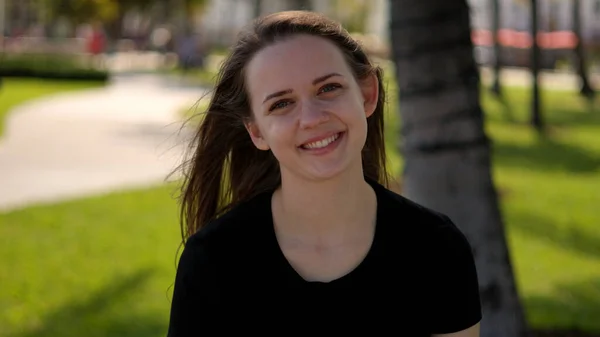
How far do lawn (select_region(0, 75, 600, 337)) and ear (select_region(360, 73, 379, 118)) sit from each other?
236 centimetres

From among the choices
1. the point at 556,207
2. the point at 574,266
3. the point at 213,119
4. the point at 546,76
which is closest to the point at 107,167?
the point at 556,207

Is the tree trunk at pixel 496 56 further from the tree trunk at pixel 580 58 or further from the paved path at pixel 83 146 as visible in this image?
the paved path at pixel 83 146

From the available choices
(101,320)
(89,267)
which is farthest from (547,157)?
(101,320)

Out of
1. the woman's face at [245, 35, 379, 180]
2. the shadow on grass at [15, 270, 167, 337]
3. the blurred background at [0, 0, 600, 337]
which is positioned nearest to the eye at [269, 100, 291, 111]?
the woman's face at [245, 35, 379, 180]

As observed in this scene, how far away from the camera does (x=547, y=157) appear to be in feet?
42.2

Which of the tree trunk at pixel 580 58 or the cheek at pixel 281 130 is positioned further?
the tree trunk at pixel 580 58

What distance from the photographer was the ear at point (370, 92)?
2.55 metres

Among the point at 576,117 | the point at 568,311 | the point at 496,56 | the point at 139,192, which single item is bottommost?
the point at 576,117

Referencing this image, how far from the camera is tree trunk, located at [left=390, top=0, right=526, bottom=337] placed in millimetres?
4148

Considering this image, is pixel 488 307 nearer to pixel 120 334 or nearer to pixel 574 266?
pixel 120 334

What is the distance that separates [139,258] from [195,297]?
5.00 m

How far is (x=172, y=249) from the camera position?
7555mm

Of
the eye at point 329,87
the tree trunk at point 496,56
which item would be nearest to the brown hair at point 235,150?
the eye at point 329,87

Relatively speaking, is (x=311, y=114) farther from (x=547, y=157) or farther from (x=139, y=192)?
(x=547, y=157)
